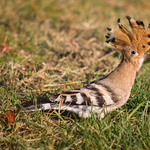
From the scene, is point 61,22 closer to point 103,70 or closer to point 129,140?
point 103,70

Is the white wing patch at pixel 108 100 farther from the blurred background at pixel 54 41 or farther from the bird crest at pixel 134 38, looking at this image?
the blurred background at pixel 54 41

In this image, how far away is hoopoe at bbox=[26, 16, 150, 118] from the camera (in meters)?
2.36

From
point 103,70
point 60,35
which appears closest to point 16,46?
point 60,35

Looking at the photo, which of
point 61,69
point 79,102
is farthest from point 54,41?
point 79,102

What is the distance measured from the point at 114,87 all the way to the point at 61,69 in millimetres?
1407

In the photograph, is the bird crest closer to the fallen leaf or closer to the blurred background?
the blurred background

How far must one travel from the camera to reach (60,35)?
16.4 feet

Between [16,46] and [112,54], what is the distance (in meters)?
2.12

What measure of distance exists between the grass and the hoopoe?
0.43 ft

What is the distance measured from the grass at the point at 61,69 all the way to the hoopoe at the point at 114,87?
13 centimetres

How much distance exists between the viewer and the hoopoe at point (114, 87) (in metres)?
2.36

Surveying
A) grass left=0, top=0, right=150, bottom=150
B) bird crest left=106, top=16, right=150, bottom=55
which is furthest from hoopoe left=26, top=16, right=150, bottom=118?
grass left=0, top=0, right=150, bottom=150

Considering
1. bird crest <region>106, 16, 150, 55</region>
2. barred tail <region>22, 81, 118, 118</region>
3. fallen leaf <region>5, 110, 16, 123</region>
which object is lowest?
fallen leaf <region>5, 110, 16, 123</region>

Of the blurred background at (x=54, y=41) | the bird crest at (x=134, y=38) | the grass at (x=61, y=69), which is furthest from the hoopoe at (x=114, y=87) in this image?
the blurred background at (x=54, y=41)
